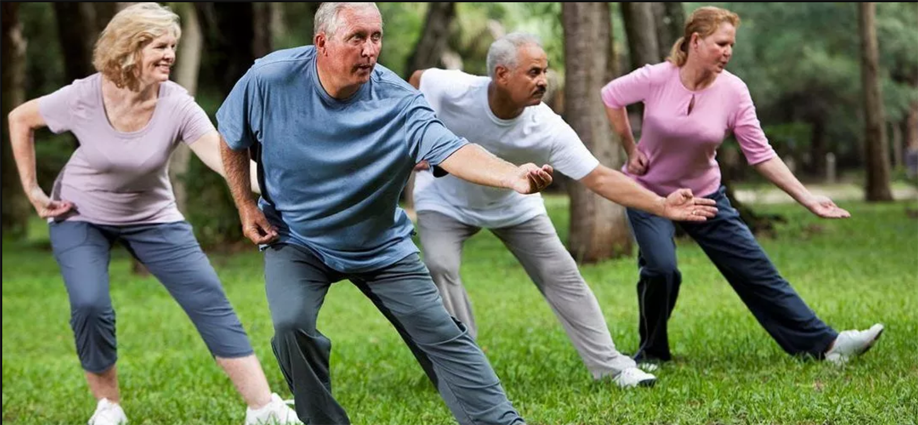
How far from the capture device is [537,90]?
693cm

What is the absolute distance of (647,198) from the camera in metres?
6.33

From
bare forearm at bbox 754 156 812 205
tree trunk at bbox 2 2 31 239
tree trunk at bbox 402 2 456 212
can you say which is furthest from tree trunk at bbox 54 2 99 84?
bare forearm at bbox 754 156 812 205

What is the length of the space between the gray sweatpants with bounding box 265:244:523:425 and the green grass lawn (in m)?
1.23

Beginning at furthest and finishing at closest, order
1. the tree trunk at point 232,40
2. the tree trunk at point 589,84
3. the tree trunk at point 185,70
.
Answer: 1. the tree trunk at point 232,40
2. the tree trunk at point 185,70
3. the tree trunk at point 589,84

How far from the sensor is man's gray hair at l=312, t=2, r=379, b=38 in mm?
5234

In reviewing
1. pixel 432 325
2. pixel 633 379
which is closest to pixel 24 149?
pixel 432 325

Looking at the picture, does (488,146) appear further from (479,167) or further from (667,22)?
(667,22)

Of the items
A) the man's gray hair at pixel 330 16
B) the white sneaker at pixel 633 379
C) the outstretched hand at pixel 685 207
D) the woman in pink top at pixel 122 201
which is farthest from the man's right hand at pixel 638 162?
the man's gray hair at pixel 330 16

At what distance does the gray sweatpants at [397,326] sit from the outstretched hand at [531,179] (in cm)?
98

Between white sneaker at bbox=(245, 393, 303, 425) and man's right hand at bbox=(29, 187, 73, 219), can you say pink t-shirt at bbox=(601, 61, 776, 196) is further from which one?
man's right hand at bbox=(29, 187, 73, 219)

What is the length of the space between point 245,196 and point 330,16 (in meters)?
0.96

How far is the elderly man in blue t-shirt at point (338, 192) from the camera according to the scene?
525cm

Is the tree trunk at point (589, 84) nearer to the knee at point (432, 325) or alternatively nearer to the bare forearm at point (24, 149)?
the bare forearm at point (24, 149)

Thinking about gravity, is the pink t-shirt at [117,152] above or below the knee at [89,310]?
above
